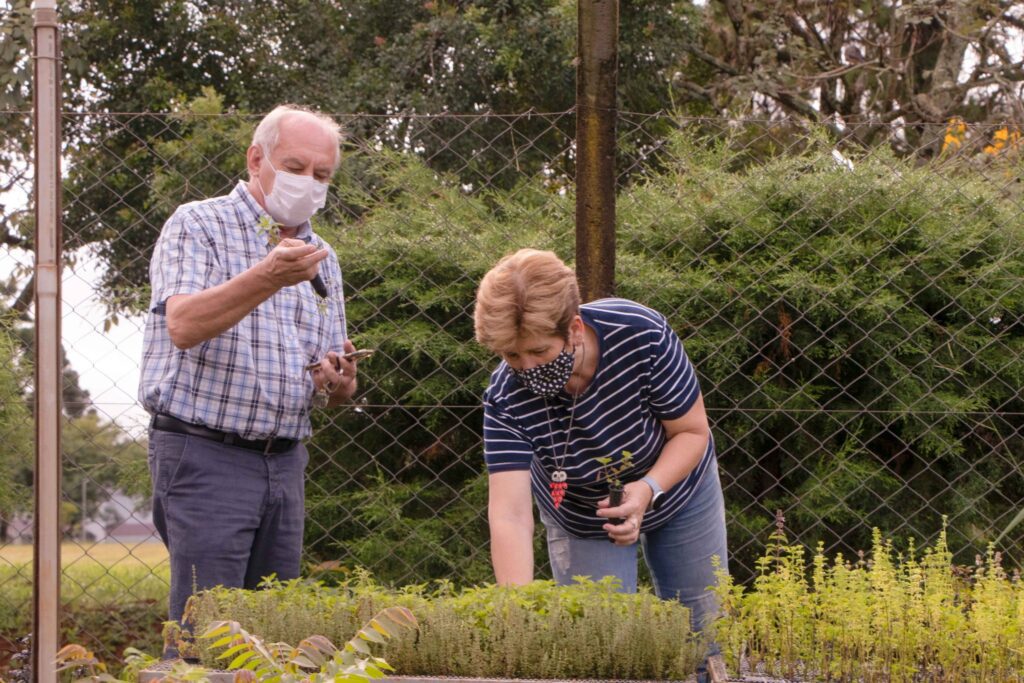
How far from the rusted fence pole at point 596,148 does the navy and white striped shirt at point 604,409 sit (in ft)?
1.53

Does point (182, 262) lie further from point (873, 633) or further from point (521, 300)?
point (873, 633)

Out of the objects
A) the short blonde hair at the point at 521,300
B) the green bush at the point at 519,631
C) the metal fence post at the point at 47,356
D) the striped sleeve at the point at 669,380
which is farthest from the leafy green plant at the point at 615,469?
the metal fence post at the point at 47,356

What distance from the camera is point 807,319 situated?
143 inches

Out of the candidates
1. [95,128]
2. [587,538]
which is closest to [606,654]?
[587,538]

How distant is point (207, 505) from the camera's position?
270 centimetres

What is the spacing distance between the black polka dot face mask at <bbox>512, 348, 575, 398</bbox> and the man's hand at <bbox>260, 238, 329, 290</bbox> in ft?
1.64

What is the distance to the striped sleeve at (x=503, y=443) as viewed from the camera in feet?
8.70

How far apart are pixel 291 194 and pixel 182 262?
0.32m

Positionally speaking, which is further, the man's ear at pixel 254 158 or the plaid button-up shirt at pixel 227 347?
the man's ear at pixel 254 158

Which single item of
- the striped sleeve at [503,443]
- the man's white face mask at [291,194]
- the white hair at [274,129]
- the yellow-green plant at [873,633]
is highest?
the white hair at [274,129]

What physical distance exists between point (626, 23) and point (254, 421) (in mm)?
7033

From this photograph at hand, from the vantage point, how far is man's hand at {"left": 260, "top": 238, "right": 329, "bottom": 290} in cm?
247

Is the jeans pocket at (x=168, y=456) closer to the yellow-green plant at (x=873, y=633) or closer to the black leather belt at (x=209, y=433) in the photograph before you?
the black leather belt at (x=209, y=433)

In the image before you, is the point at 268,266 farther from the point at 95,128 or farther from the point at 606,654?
the point at 95,128
